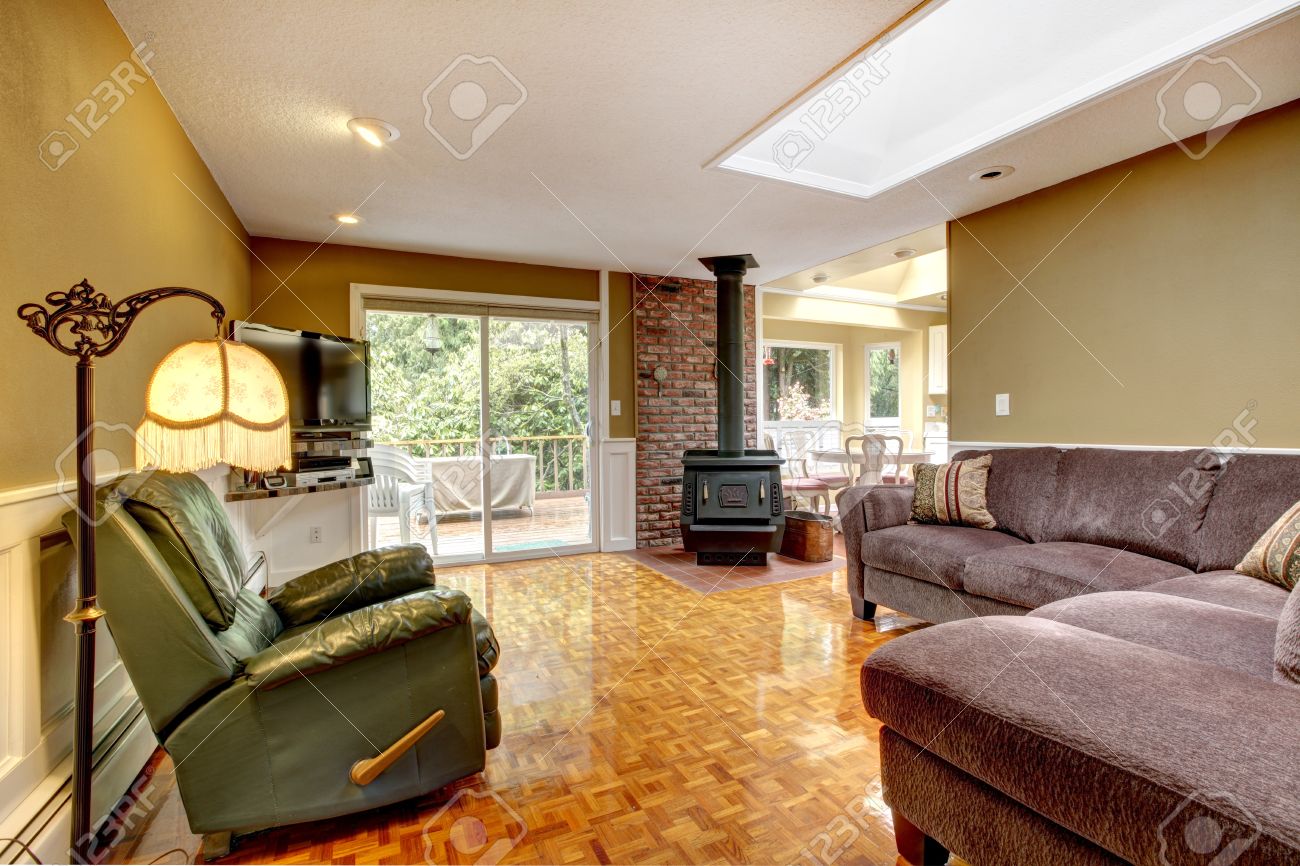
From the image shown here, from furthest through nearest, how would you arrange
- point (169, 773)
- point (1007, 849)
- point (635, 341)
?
point (635, 341) → point (169, 773) → point (1007, 849)

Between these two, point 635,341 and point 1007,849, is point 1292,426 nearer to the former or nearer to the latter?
point 1007,849

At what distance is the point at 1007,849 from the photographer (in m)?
1.07

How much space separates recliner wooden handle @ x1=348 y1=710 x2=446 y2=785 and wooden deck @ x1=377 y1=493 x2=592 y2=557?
127 inches

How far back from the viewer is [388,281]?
4246 mm

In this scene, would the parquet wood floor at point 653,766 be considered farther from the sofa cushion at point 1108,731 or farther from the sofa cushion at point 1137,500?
the sofa cushion at point 1137,500

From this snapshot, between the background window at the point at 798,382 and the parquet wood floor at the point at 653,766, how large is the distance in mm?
4706

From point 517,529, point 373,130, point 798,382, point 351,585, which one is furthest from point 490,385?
point 798,382

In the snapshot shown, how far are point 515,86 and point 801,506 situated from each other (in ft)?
15.5

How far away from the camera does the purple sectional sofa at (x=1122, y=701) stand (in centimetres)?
83

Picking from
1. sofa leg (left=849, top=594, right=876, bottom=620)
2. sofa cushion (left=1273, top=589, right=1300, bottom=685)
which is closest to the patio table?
sofa leg (left=849, top=594, right=876, bottom=620)

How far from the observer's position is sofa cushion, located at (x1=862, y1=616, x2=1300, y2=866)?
795 millimetres

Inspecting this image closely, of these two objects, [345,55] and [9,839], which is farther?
[345,55]

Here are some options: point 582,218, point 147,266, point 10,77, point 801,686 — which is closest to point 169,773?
point 147,266

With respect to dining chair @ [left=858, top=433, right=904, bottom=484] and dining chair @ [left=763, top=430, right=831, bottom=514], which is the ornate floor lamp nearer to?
dining chair @ [left=763, top=430, right=831, bottom=514]
